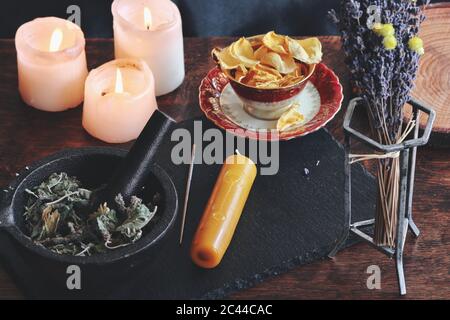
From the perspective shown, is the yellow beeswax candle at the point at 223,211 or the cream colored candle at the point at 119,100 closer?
the yellow beeswax candle at the point at 223,211

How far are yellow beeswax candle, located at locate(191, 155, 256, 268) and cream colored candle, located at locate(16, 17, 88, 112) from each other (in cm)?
36

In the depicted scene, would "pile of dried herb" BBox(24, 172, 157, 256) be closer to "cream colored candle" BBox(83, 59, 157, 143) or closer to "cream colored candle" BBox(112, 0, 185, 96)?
"cream colored candle" BBox(83, 59, 157, 143)

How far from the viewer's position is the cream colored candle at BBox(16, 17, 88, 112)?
4.50 feet

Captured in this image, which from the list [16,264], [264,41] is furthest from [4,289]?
[264,41]

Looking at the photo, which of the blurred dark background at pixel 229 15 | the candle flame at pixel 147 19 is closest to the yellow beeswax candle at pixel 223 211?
the candle flame at pixel 147 19

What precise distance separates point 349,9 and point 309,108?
1.42ft

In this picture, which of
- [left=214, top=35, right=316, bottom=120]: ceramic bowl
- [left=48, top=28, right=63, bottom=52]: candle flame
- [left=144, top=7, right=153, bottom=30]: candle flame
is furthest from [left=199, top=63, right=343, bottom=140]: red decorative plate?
[left=48, top=28, right=63, bottom=52]: candle flame

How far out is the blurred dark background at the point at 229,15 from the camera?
1988 millimetres

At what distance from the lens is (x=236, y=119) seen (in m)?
1.37

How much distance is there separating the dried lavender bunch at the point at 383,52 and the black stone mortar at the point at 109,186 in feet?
1.01

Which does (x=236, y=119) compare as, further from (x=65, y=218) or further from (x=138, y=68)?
(x=65, y=218)

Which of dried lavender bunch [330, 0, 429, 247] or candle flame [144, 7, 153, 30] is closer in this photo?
dried lavender bunch [330, 0, 429, 247]

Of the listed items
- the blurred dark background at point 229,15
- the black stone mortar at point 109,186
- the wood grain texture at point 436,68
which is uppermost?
the black stone mortar at point 109,186

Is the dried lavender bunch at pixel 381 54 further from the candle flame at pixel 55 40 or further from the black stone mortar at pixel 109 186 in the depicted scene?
the candle flame at pixel 55 40
